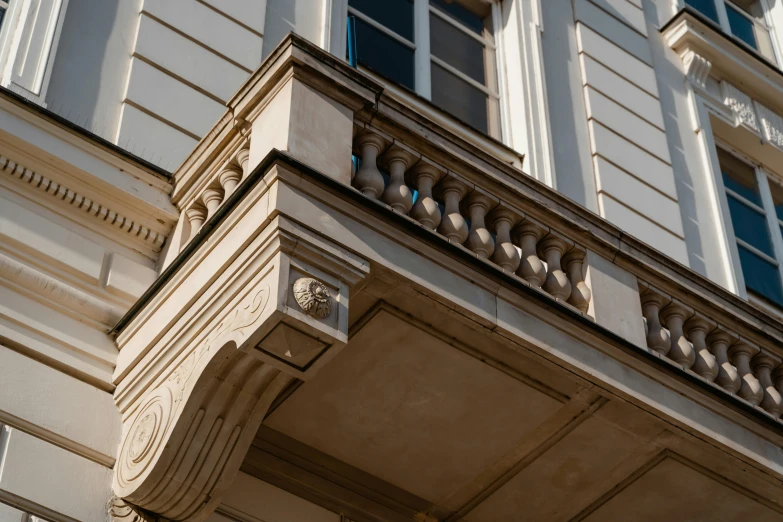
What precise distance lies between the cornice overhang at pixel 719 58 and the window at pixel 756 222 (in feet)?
2.61

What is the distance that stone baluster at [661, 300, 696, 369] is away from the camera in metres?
7.41

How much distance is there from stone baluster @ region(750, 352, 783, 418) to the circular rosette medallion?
133 inches

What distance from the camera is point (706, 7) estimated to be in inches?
564

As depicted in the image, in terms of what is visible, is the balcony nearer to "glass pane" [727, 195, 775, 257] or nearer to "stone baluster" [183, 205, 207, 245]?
"stone baluster" [183, 205, 207, 245]

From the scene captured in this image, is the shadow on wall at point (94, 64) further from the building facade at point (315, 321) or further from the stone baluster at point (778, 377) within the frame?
the stone baluster at point (778, 377)

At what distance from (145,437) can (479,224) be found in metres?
2.03

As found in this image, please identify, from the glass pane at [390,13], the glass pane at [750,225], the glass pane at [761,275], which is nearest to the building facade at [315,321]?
the glass pane at [390,13]

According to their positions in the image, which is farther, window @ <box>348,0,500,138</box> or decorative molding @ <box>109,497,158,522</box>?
window @ <box>348,0,500,138</box>

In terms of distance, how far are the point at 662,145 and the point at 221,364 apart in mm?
6131

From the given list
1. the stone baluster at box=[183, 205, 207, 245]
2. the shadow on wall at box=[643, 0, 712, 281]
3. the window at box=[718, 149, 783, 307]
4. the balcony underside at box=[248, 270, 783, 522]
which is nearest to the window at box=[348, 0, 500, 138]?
the shadow on wall at box=[643, 0, 712, 281]

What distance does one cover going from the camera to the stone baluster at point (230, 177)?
281 inches

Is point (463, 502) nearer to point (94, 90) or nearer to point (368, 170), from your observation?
point (368, 170)

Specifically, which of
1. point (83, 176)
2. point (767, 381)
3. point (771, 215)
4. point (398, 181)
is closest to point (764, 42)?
point (771, 215)

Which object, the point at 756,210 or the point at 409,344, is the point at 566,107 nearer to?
the point at 756,210
